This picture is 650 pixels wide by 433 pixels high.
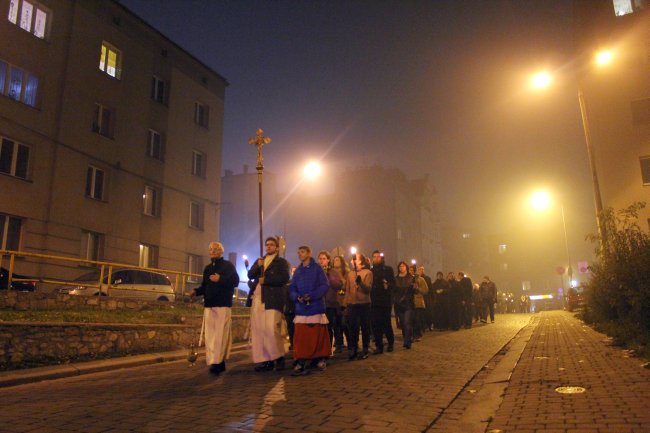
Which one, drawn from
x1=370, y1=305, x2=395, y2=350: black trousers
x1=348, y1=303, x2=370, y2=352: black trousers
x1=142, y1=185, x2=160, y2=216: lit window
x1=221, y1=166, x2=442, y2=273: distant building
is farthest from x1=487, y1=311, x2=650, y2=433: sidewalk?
x1=221, y1=166, x2=442, y2=273: distant building

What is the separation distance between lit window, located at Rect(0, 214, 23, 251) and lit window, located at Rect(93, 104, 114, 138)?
5.53 meters

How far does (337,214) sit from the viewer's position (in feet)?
192

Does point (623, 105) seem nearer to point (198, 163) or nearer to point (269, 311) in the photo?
point (198, 163)

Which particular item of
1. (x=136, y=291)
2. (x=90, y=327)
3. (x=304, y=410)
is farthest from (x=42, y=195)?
(x=304, y=410)

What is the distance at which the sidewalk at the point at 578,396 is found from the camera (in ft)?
14.4

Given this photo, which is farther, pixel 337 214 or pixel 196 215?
pixel 337 214

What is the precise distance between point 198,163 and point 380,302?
2073 cm

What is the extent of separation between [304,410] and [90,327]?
638 cm

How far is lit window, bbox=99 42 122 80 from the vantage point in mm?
22781

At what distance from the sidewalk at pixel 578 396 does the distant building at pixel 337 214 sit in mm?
45310

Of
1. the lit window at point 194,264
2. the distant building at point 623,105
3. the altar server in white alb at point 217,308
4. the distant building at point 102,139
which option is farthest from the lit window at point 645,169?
the altar server in white alb at point 217,308

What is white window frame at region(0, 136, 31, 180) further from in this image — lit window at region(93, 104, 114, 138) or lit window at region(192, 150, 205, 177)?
lit window at region(192, 150, 205, 177)

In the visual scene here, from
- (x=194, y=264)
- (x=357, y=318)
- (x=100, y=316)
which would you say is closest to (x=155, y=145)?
(x=194, y=264)

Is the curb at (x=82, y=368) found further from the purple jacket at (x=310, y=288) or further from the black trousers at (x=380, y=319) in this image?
the black trousers at (x=380, y=319)
